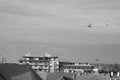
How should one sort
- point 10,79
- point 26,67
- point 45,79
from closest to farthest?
point 10,79 < point 26,67 < point 45,79

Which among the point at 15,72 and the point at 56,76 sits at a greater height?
the point at 15,72

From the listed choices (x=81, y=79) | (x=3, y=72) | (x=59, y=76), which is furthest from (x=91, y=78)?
(x=3, y=72)

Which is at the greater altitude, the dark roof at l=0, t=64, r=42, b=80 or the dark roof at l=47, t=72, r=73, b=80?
the dark roof at l=0, t=64, r=42, b=80

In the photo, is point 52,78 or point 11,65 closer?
point 11,65

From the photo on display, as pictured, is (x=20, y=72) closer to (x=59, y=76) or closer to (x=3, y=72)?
(x=3, y=72)

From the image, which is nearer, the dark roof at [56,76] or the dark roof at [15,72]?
the dark roof at [15,72]

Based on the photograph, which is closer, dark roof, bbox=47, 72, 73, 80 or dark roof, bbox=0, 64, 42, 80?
dark roof, bbox=0, 64, 42, 80

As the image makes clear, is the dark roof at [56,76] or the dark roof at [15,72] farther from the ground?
the dark roof at [15,72]

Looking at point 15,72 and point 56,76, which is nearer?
point 15,72
